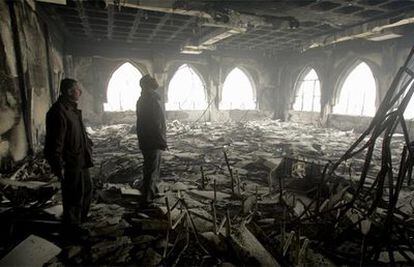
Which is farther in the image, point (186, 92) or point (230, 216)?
point (186, 92)

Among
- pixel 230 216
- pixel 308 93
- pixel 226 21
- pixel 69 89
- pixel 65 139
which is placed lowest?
pixel 230 216

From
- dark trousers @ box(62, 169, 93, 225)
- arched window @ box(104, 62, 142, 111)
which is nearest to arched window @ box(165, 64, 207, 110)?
arched window @ box(104, 62, 142, 111)

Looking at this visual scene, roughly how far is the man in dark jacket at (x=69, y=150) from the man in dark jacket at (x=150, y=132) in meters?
1.08

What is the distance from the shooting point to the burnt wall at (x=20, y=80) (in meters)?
5.15

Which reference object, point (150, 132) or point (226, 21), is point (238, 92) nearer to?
point (226, 21)

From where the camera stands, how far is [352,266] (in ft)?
9.51

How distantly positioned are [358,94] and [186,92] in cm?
947

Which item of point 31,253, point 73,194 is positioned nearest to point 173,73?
point 73,194

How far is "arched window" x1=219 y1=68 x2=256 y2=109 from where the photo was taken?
60.4 ft

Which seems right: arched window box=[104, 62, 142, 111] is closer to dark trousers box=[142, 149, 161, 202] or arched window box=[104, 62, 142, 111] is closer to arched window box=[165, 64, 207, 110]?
arched window box=[165, 64, 207, 110]

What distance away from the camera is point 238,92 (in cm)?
1898

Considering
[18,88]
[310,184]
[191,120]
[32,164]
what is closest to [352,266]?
[310,184]

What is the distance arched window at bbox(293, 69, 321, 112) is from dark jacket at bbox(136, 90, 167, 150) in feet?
43.4

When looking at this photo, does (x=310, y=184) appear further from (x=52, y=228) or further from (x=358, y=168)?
(x=52, y=228)
